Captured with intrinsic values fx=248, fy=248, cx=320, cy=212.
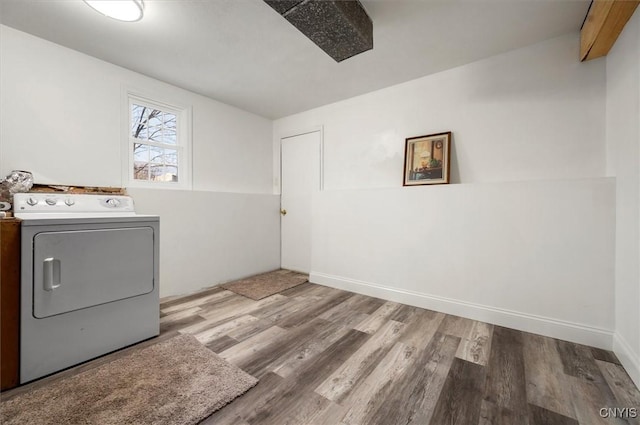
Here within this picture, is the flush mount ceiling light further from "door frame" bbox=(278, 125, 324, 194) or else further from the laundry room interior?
"door frame" bbox=(278, 125, 324, 194)

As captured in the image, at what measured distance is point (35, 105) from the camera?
2.02m

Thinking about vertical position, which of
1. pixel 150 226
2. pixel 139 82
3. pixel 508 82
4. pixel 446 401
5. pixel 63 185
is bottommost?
pixel 446 401

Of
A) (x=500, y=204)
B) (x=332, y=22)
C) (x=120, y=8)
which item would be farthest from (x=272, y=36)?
(x=500, y=204)

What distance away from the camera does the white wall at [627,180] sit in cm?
140

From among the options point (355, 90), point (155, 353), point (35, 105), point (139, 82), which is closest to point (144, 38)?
point (139, 82)

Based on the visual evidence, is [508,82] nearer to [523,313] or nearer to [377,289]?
[523,313]

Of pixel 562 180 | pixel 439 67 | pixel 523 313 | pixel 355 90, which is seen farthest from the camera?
pixel 355 90

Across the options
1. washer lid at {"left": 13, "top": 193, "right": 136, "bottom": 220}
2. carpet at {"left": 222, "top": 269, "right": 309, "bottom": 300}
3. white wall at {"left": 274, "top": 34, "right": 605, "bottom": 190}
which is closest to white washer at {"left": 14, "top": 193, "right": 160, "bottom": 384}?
washer lid at {"left": 13, "top": 193, "right": 136, "bottom": 220}

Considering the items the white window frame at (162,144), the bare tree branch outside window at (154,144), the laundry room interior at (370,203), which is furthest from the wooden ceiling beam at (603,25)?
the bare tree branch outside window at (154,144)

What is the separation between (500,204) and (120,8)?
3.14 m

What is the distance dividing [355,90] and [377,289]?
2.33 meters

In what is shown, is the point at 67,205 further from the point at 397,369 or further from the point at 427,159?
the point at 427,159

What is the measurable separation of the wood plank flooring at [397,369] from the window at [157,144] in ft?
4.74

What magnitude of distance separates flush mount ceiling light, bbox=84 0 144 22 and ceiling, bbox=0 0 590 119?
0.21 feet
